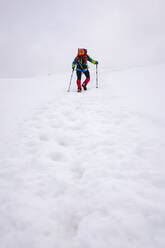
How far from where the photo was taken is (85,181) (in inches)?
83.8

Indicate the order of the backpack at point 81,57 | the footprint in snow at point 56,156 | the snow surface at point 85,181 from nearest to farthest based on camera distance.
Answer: the snow surface at point 85,181
the footprint in snow at point 56,156
the backpack at point 81,57

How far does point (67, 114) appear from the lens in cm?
452

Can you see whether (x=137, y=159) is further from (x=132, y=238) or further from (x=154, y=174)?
(x=132, y=238)

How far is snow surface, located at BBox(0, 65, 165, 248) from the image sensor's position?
149cm

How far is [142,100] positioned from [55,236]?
4716 mm

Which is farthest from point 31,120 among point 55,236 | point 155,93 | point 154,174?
point 155,93

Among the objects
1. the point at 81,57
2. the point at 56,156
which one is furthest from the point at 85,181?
the point at 81,57

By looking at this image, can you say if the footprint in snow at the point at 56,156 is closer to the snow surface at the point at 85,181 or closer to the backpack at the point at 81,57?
the snow surface at the point at 85,181

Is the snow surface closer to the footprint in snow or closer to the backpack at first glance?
the footprint in snow

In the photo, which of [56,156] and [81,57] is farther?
[81,57]

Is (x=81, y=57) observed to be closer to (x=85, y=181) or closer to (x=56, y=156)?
(x=56, y=156)

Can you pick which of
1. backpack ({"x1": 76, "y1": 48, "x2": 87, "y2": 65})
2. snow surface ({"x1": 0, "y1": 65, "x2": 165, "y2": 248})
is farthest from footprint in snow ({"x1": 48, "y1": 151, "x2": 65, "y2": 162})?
backpack ({"x1": 76, "y1": 48, "x2": 87, "y2": 65})

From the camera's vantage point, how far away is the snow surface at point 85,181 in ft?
4.89

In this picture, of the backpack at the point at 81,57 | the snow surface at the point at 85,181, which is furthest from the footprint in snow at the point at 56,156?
the backpack at the point at 81,57
